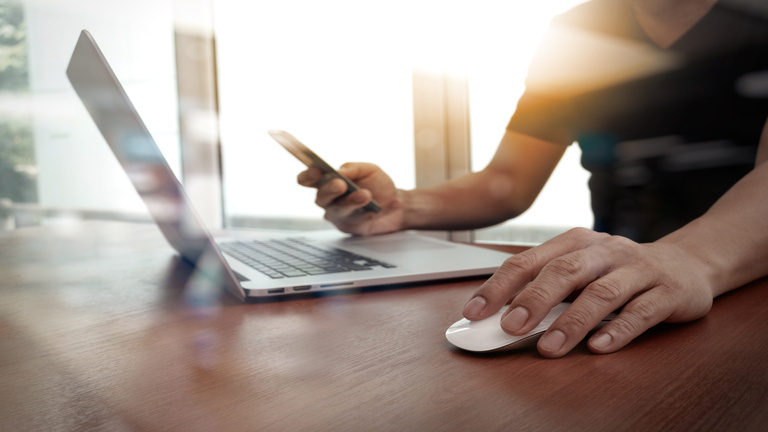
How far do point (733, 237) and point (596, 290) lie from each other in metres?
0.23

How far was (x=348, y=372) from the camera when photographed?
0.35 metres

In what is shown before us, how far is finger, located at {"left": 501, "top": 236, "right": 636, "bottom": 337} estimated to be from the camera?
37cm

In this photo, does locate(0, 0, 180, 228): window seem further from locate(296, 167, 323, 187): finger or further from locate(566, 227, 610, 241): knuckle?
locate(566, 227, 610, 241): knuckle

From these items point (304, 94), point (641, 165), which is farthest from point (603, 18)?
point (304, 94)

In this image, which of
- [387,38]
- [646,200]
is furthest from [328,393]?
[387,38]

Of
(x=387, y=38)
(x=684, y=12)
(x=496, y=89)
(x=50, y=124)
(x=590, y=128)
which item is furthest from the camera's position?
(x=50, y=124)

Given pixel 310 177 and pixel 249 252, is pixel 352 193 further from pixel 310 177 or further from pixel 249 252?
pixel 249 252

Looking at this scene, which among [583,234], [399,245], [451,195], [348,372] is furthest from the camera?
[451,195]

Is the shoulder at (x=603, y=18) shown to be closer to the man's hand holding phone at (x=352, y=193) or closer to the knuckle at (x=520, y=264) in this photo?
the man's hand holding phone at (x=352, y=193)

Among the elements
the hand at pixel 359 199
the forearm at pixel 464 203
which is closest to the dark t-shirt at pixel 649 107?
the forearm at pixel 464 203

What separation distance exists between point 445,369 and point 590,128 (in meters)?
1.05

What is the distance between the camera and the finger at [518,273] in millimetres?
399

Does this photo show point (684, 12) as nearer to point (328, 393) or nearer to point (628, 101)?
point (628, 101)

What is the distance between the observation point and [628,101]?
1.18 metres
